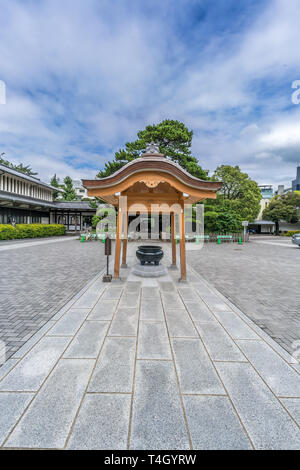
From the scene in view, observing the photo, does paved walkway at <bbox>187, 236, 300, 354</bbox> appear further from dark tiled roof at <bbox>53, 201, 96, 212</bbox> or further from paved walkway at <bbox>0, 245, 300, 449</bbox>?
dark tiled roof at <bbox>53, 201, 96, 212</bbox>

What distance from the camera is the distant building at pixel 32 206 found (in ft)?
75.5

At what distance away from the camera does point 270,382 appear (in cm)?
249

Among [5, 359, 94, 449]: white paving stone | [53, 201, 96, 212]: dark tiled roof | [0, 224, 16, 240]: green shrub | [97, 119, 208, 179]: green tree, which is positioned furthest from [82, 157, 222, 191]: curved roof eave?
[53, 201, 96, 212]: dark tiled roof

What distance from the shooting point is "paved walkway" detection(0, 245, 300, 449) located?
182cm

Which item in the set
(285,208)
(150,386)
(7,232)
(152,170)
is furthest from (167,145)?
(285,208)

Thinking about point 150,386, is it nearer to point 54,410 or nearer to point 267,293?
point 54,410

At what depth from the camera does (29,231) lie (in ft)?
77.2

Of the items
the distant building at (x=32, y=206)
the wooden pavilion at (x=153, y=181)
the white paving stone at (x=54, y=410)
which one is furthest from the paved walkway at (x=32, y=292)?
the distant building at (x=32, y=206)

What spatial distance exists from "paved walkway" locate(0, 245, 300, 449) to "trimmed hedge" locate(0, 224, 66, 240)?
68.2 feet

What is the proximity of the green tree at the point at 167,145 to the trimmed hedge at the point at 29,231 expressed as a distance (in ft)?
35.8

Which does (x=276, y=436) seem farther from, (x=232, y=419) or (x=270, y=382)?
(x=270, y=382)
